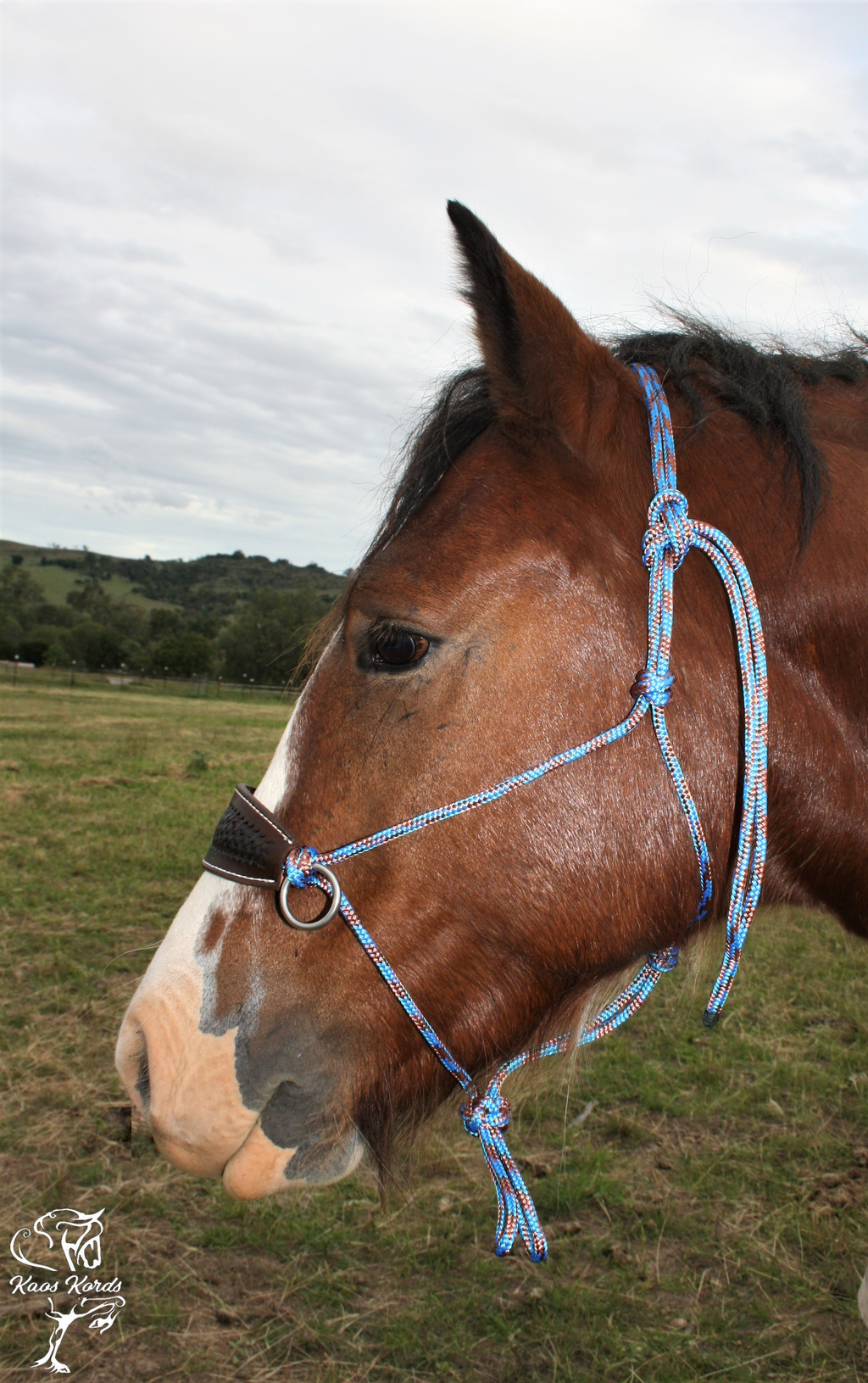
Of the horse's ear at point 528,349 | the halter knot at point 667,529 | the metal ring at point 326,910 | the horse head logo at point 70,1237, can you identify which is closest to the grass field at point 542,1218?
the horse head logo at point 70,1237

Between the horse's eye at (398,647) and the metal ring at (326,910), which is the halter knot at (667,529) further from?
the metal ring at (326,910)

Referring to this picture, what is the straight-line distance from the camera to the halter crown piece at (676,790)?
5.08 ft

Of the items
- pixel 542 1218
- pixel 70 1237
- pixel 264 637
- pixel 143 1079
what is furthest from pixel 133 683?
pixel 143 1079

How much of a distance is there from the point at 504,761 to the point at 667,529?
1.85ft

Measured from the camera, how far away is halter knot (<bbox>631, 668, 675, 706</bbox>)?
154 cm

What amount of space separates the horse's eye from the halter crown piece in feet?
0.98

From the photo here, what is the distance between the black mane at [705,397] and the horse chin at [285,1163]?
125cm

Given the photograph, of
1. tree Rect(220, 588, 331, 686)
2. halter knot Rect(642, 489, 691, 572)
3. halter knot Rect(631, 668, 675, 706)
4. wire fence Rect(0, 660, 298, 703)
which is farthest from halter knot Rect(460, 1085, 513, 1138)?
tree Rect(220, 588, 331, 686)

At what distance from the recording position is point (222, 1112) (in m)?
1.55

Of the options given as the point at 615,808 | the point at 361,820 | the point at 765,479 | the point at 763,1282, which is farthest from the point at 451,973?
the point at 763,1282

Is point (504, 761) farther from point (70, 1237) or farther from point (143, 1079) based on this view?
point (70, 1237)

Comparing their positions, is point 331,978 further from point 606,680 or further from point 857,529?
point 857,529

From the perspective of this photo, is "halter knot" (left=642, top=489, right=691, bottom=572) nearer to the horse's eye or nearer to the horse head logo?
the horse's eye

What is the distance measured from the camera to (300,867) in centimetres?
154
